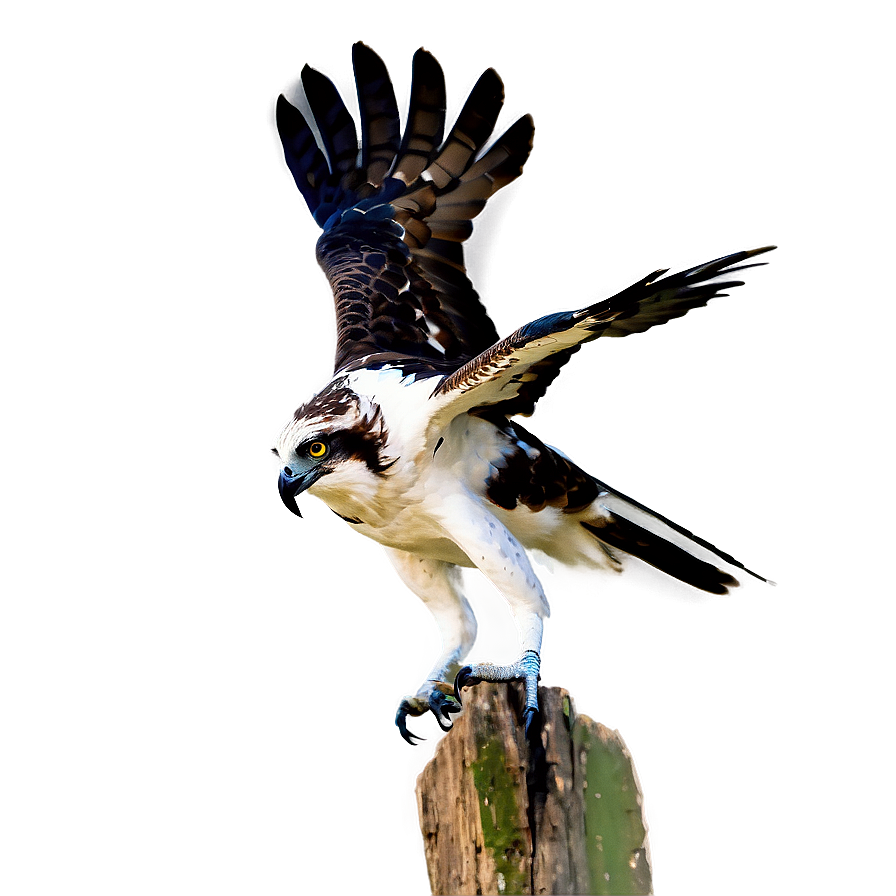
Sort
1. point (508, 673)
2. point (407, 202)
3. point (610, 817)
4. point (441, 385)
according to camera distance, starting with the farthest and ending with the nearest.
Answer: point (407, 202)
point (441, 385)
point (508, 673)
point (610, 817)

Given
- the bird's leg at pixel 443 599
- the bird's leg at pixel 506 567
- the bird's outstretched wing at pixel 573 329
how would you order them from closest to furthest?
the bird's outstretched wing at pixel 573 329, the bird's leg at pixel 506 567, the bird's leg at pixel 443 599

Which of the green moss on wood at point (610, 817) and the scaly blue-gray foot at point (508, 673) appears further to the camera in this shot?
the scaly blue-gray foot at point (508, 673)

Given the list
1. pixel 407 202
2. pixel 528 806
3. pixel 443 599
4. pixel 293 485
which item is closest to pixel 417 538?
pixel 443 599

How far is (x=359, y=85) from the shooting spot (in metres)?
4.17

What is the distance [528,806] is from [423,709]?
0.76 m

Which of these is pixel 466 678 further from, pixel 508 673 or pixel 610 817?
pixel 610 817

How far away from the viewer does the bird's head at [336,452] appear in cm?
324

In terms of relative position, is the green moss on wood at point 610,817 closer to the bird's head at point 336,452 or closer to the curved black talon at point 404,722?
the curved black talon at point 404,722

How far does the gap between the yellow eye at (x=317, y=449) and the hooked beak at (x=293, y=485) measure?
0.06 m

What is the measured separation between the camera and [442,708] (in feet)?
11.3

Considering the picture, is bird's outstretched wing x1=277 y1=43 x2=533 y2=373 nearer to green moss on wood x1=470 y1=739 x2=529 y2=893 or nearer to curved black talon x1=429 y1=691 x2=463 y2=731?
curved black talon x1=429 y1=691 x2=463 y2=731

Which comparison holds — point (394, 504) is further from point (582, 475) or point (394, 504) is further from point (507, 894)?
point (507, 894)

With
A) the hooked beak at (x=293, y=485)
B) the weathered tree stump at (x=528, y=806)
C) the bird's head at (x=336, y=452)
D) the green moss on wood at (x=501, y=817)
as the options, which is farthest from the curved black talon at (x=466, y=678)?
the hooked beak at (x=293, y=485)

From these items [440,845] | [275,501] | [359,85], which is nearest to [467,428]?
[275,501]
